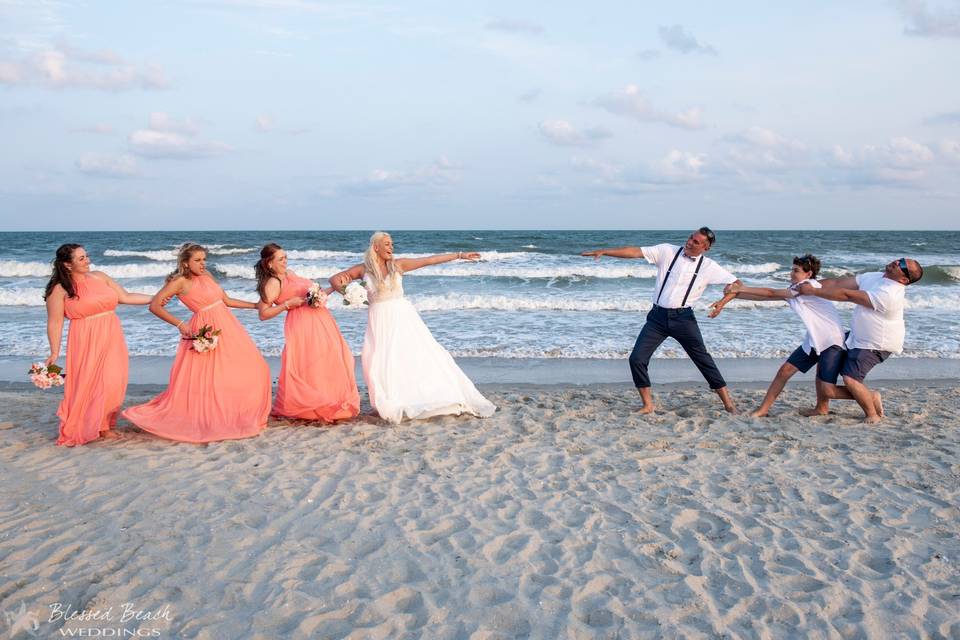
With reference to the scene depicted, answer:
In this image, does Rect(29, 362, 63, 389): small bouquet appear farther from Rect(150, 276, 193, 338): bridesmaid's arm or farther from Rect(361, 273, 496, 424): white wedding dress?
Rect(361, 273, 496, 424): white wedding dress

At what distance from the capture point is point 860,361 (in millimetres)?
6672

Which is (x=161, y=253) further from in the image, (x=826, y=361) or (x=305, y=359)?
(x=826, y=361)

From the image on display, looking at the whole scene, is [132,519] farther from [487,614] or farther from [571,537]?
[571,537]

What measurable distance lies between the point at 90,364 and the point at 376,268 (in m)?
2.68

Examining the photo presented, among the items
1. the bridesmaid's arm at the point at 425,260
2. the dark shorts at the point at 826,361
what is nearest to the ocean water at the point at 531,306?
the dark shorts at the point at 826,361

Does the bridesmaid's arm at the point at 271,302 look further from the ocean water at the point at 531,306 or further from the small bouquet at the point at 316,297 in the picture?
the ocean water at the point at 531,306

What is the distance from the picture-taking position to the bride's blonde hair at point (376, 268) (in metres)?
6.64

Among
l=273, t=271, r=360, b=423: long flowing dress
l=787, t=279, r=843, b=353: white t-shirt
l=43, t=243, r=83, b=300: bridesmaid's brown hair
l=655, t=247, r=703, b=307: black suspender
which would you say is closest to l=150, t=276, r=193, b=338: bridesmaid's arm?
l=43, t=243, r=83, b=300: bridesmaid's brown hair

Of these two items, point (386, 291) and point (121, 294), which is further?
point (386, 291)

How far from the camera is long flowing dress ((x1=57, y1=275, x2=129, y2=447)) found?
20.4 feet

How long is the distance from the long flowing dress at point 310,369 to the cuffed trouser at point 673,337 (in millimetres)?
2934

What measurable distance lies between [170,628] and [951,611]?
150 inches

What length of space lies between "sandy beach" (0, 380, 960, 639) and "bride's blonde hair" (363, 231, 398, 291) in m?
1.38

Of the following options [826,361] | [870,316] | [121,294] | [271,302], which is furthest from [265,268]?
[870,316]
